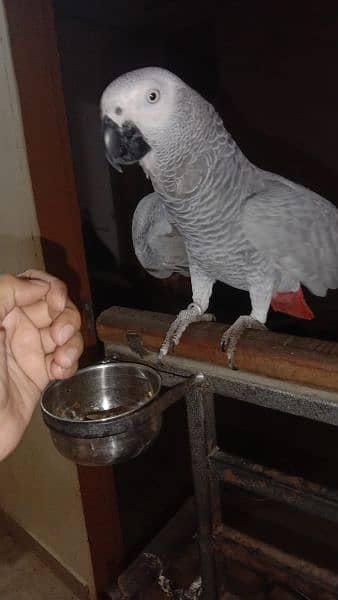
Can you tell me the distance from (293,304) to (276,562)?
0.52 m

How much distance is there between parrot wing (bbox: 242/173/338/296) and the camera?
0.87 meters

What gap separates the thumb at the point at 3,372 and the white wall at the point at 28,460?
59 centimetres

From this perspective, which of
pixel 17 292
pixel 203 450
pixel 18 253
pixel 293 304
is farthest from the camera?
pixel 18 253

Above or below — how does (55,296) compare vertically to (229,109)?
below

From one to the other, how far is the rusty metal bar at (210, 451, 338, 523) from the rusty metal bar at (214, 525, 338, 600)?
10 centimetres

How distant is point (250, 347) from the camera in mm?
649

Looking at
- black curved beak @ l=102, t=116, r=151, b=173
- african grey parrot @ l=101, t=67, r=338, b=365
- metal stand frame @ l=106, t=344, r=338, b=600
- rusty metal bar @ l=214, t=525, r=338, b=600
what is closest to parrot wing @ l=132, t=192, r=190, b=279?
african grey parrot @ l=101, t=67, r=338, b=365

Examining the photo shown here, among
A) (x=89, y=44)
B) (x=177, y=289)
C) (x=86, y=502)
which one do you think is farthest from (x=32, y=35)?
(x=86, y=502)

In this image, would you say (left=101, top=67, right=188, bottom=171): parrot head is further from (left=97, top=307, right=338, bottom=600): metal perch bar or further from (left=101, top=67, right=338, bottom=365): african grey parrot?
(left=97, top=307, right=338, bottom=600): metal perch bar

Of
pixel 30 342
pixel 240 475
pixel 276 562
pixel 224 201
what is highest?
pixel 224 201

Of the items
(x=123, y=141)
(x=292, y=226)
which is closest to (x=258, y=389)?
(x=292, y=226)

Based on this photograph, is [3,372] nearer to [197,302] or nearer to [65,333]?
[65,333]

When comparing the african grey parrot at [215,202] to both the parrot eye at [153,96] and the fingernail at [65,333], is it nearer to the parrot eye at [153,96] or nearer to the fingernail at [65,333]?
the parrot eye at [153,96]

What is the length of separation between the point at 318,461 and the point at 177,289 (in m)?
0.65
